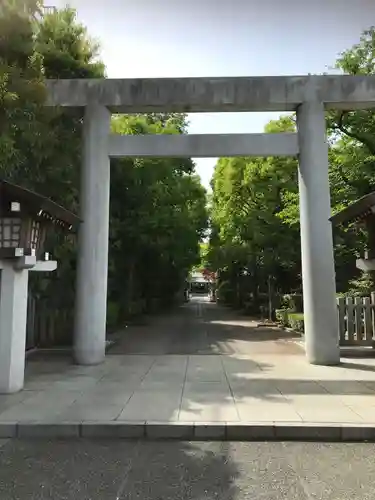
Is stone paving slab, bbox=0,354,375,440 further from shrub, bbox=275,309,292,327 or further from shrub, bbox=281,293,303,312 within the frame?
shrub, bbox=281,293,303,312

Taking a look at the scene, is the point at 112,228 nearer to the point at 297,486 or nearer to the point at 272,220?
the point at 272,220

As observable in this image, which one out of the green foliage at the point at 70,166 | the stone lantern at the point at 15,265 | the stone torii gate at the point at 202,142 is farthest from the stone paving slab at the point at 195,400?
A: the green foliage at the point at 70,166

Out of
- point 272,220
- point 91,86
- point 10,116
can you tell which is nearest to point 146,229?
point 272,220

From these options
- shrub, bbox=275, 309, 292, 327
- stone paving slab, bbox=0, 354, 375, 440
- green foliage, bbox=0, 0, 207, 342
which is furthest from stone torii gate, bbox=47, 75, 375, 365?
shrub, bbox=275, 309, 292, 327

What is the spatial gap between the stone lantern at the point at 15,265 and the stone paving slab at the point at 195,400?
546 mm

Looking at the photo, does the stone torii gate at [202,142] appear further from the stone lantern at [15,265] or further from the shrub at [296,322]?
the shrub at [296,322]

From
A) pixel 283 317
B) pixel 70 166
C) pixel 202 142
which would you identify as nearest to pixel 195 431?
pixel 202 142

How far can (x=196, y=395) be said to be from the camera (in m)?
7.37

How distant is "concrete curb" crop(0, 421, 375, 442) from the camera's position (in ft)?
18.3

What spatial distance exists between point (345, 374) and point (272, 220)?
11128mm

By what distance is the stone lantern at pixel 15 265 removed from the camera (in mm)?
7707

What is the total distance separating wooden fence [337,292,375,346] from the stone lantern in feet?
26.7

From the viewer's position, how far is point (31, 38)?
977 cm

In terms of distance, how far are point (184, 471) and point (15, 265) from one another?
498 cm
